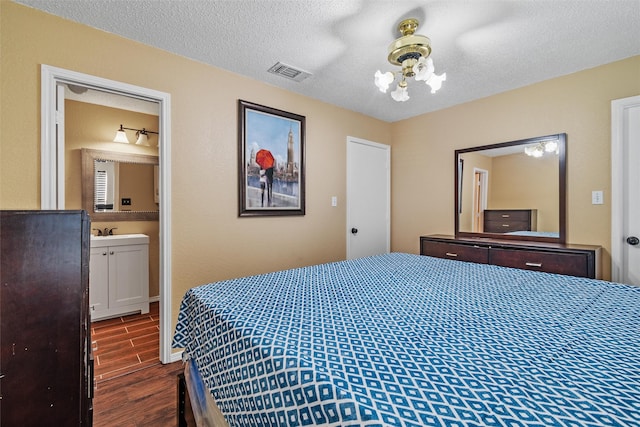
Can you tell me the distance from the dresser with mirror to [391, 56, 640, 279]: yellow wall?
0.09 metres

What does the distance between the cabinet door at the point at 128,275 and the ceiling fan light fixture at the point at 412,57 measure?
3081 millimetres

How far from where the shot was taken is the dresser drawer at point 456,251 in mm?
2773

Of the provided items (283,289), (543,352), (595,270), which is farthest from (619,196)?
(283,289)

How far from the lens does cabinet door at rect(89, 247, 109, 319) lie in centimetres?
290

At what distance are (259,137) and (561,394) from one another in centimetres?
264

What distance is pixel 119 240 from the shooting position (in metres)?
3.04

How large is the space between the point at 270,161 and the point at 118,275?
6.79 feet

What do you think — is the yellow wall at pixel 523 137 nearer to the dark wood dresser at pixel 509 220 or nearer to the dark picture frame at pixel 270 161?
the dark wood dresser at pixel 509 220

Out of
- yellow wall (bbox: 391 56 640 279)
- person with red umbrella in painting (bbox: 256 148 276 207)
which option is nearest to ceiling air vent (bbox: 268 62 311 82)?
person with red umbrella in painting (bbox: 256 148 276 207)

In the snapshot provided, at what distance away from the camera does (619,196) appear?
2316mm

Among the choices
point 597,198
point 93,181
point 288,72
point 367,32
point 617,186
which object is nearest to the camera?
point 367,32

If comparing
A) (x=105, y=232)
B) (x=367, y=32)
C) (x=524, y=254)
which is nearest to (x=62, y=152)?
(x=105, y=232)

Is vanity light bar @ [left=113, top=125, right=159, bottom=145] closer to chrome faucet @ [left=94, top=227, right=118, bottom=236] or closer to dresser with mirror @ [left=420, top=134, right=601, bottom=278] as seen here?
chrome faucet @ [left=94, top=227, right=118, bottom=236]

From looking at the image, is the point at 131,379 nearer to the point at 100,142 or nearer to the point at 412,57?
the point at 100,142
